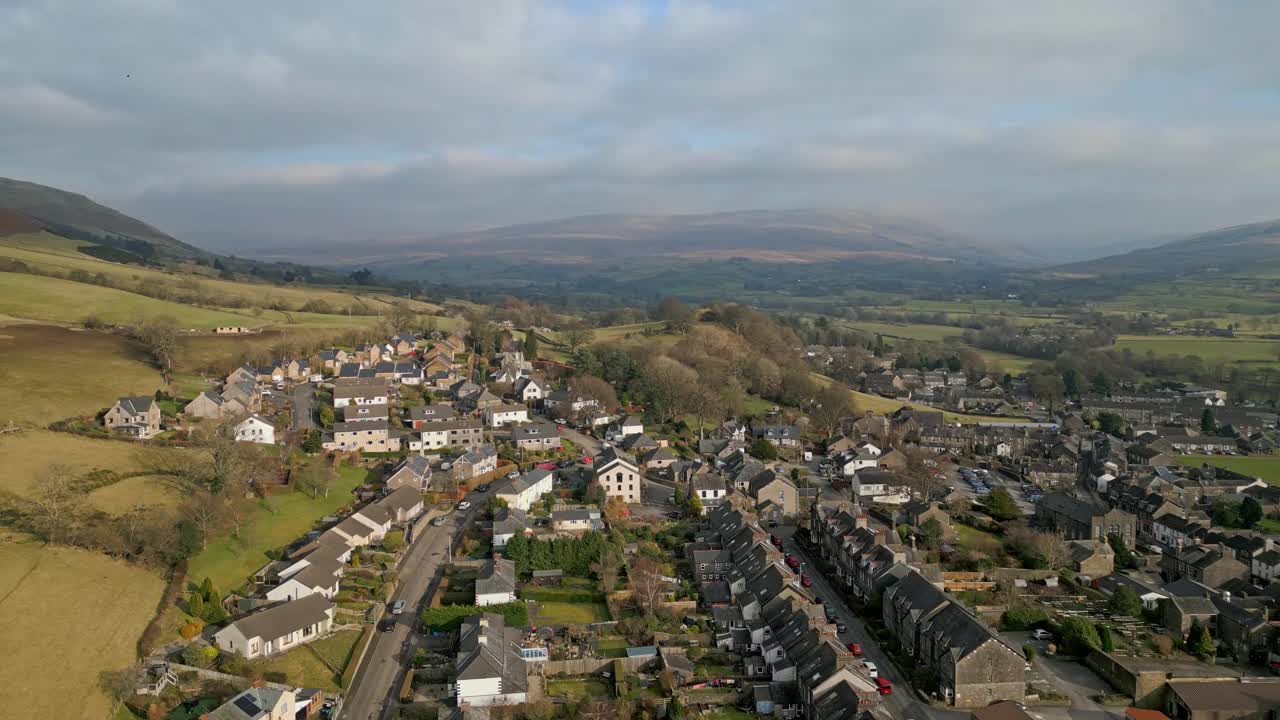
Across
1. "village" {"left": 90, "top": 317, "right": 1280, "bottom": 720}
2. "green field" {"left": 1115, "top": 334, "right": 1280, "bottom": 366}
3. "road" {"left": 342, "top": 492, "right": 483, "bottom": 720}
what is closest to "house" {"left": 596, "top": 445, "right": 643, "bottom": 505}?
"village" {"left": 90, "top": 317, "right": 1280, "bottom": 720}

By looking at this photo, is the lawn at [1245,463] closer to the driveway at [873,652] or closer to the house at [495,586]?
the driveway at [873,652]

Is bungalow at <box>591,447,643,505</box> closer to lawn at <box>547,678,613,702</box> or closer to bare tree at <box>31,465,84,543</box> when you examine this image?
lawn at <box>547,678,613,702</box>

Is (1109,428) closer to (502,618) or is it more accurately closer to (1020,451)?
(1020,451)

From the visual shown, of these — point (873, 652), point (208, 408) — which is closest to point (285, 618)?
point (873, 652)

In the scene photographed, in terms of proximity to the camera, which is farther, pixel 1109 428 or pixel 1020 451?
pixel 1109 428

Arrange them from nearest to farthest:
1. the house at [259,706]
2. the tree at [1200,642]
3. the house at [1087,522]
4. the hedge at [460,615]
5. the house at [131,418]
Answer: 1. the house at [259,706]
2. the tree at [1200,642]
3. the hedge at [460,615]
4. the house at [1087,522]
5. the house at [131,418]

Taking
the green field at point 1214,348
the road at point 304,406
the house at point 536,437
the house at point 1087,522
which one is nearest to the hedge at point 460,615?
the house at point 536,437

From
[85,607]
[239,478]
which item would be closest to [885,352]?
[239,478]
